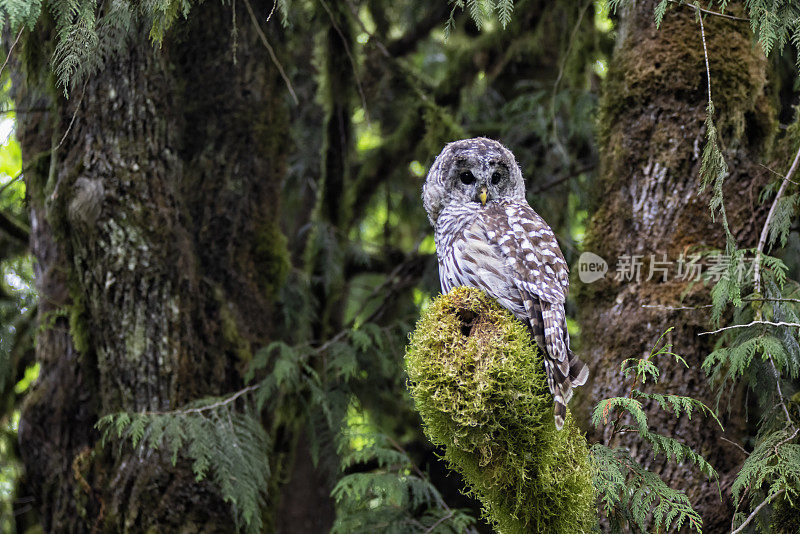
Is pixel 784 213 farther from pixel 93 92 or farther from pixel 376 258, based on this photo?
pixel 376 258

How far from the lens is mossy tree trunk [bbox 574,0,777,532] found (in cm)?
337

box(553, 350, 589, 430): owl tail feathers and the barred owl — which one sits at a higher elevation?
the barred owl

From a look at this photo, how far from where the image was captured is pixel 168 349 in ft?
13.5

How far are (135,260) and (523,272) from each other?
2126 millimetres

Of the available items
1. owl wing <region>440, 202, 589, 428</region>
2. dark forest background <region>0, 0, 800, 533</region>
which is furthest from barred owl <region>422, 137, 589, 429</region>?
dark forest background <region>0, 0, 800, 533</region>

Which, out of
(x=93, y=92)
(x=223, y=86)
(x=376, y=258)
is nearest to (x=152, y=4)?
(x=93, y=92)

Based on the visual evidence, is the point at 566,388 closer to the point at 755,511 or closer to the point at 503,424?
the point at 503,424

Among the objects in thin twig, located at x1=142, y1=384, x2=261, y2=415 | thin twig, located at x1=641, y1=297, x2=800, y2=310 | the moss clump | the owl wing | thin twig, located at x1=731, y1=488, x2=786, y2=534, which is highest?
the owl wing

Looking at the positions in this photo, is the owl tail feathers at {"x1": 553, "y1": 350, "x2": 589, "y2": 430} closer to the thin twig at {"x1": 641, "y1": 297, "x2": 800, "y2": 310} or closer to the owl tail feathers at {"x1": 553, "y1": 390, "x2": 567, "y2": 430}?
the owl tail feathers at {"x1": 553, "y1": 390, "x2": 567, "y2": 430}

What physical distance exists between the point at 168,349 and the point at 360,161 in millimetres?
2865

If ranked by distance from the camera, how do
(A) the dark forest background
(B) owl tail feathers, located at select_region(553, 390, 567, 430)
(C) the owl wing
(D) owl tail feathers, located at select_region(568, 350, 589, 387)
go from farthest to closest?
(A) the dark forest background, (C) the owl wing, (D) owl tail feathers, located at select_region(568, 350, 589, 387), (B) owl tail feathers, located at select_region(553, 390, 567, 430)

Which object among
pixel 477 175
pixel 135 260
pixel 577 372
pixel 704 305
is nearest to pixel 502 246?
pixel 477 175

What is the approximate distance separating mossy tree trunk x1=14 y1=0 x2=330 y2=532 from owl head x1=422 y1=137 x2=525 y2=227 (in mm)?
1476

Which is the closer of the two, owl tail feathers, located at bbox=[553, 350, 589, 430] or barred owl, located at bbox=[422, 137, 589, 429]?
owl tail feathers, located at bbox=[553, 350, 589, 430]
